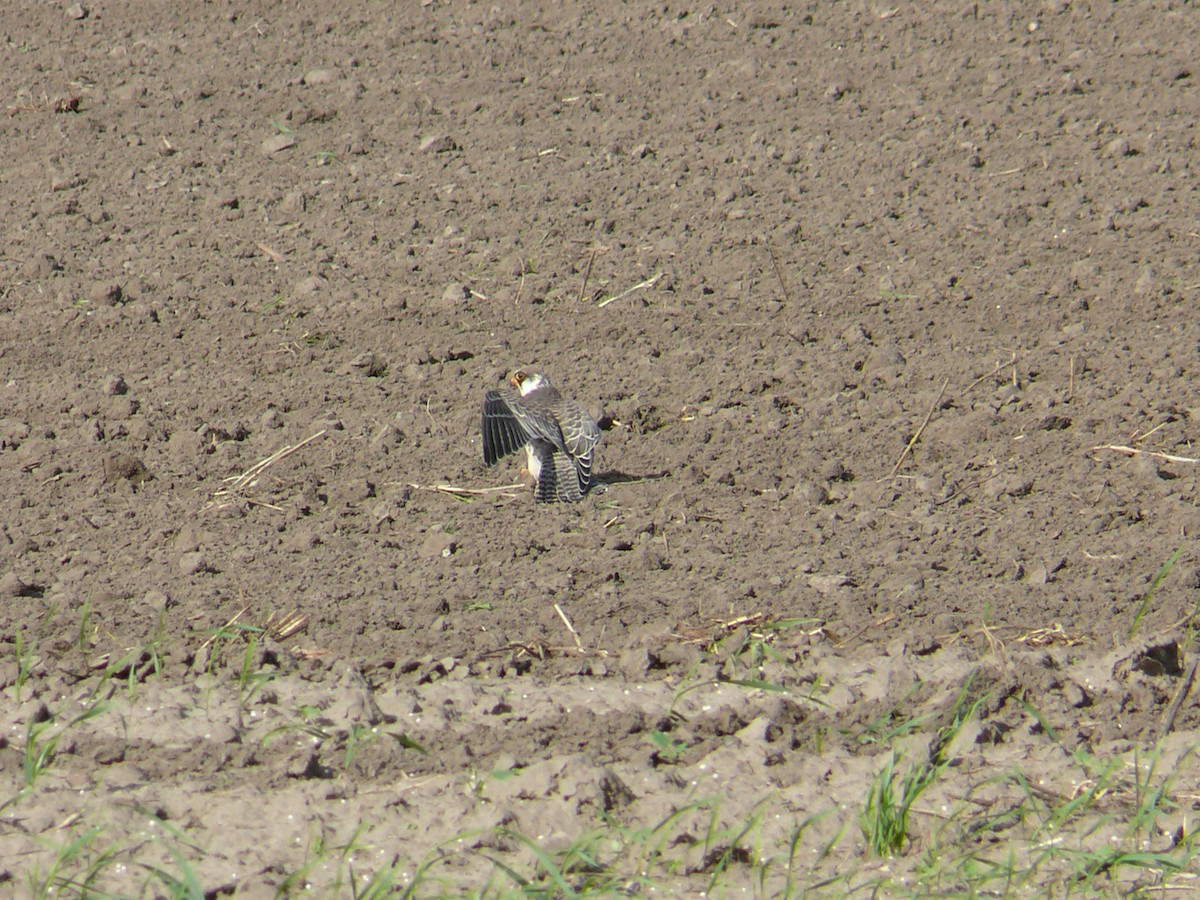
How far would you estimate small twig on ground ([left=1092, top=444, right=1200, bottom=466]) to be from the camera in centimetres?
533

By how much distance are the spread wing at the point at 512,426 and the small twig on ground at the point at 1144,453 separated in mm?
2012

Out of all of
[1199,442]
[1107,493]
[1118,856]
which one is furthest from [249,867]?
[1199,442]

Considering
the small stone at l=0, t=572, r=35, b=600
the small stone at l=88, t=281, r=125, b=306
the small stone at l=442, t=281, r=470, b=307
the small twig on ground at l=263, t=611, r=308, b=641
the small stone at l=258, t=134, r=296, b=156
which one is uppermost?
the small stone at l=258, t=134, r=296, b=156

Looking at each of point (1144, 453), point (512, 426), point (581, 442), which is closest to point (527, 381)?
point (512, 426)

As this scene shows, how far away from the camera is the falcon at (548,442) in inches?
203

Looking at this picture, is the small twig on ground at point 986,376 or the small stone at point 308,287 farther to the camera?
the small stone at point 308,287

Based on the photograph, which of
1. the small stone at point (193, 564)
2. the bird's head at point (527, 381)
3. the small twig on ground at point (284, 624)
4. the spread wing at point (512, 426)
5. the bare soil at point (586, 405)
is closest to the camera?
the bare soil at point (586, 405)

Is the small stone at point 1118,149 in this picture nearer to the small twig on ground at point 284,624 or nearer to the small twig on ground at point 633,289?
the small twig on ground at point 633,289

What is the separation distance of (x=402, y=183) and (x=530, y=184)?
25.5 inches

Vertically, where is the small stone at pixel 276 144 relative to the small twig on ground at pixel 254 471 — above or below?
above

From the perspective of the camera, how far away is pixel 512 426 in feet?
17.3

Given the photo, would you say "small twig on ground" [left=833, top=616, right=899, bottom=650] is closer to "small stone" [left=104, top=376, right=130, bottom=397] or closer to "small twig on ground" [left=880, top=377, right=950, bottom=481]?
"small twig on ground" [left=880, top=377, right=950, bottom=481]

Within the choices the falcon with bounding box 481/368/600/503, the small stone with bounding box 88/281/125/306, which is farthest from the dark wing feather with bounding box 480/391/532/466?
the small stone with bounding box 88/281/125/306

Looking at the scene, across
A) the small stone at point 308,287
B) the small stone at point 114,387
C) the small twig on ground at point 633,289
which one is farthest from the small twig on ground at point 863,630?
the small stone at point 308,287
